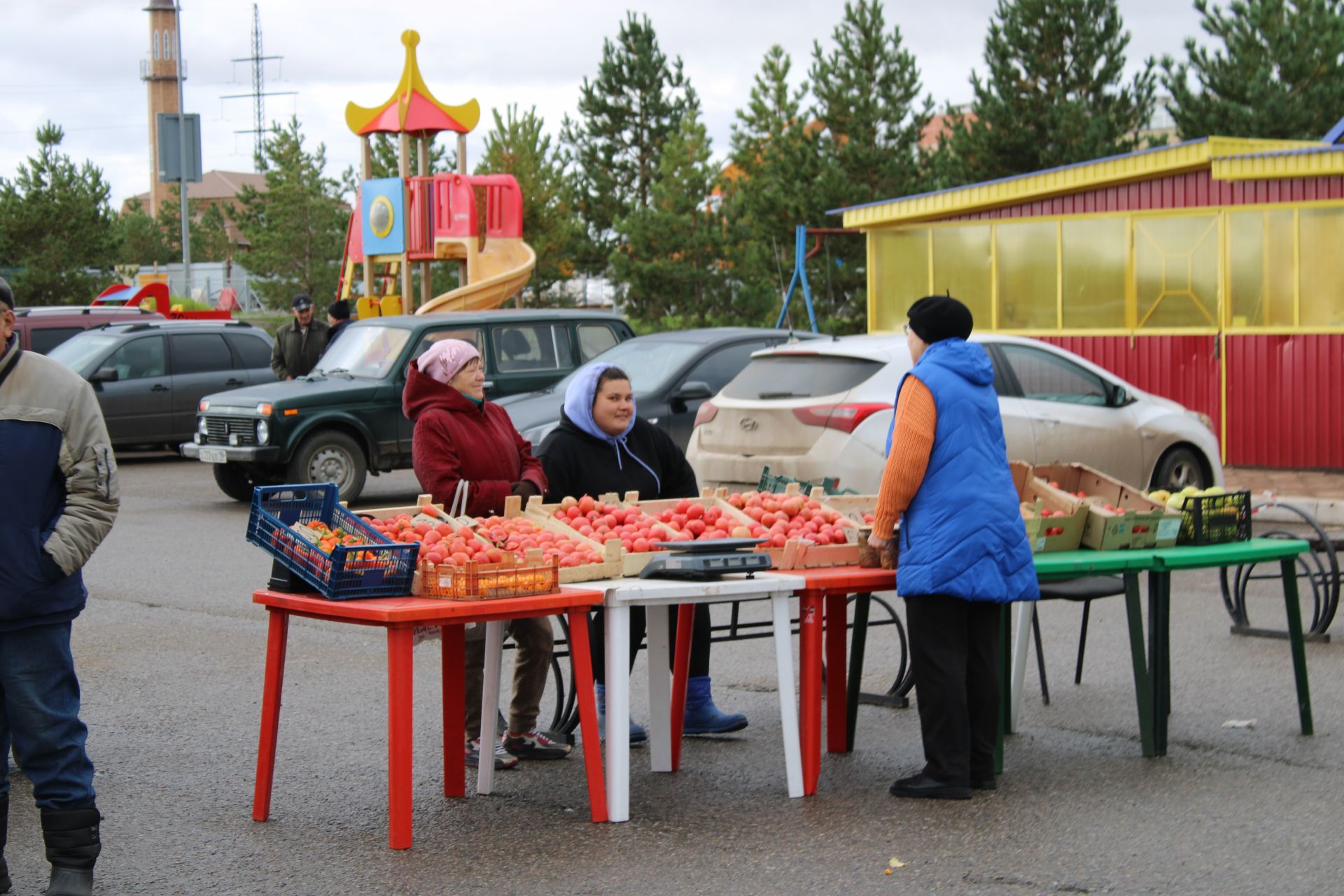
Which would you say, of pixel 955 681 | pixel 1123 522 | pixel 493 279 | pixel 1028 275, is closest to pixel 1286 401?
pixel 1028 275

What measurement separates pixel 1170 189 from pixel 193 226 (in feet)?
275

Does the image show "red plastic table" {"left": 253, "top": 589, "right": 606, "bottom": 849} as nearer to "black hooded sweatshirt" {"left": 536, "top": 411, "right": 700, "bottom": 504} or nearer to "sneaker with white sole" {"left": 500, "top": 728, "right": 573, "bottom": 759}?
"sneaker with white sole" {"left": 500, "top": 728, "right": 573, "bottom": 759}

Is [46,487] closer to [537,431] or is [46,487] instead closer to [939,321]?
[939,321]

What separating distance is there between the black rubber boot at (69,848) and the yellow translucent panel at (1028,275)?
53.3 feet

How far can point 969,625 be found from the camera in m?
5.98

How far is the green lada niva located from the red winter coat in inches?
338

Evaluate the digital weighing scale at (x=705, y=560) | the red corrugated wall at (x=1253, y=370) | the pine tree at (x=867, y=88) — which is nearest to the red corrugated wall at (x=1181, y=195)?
the red corrugated wall at (x=1253, y=370)

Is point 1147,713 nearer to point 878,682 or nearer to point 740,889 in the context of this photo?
point 878,682

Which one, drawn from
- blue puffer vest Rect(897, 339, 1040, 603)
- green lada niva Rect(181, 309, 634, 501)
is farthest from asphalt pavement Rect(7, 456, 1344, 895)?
green lada niva Rect(181, 309, 634, 501)

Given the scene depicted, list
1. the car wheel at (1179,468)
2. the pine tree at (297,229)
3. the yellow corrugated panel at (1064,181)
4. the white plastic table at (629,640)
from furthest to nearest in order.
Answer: the pine tree at (297,229) → the yellow corrugated panel at (1064,181) → the car wheel at (1179,468) → the white plastic table at (629,640)

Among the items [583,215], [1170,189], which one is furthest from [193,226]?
[1170,189]

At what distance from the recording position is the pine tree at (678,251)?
159 feet

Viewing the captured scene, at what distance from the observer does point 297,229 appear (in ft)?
178

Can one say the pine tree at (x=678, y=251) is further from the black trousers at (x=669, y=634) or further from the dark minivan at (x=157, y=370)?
the black trousers at (x=669, y=634)
